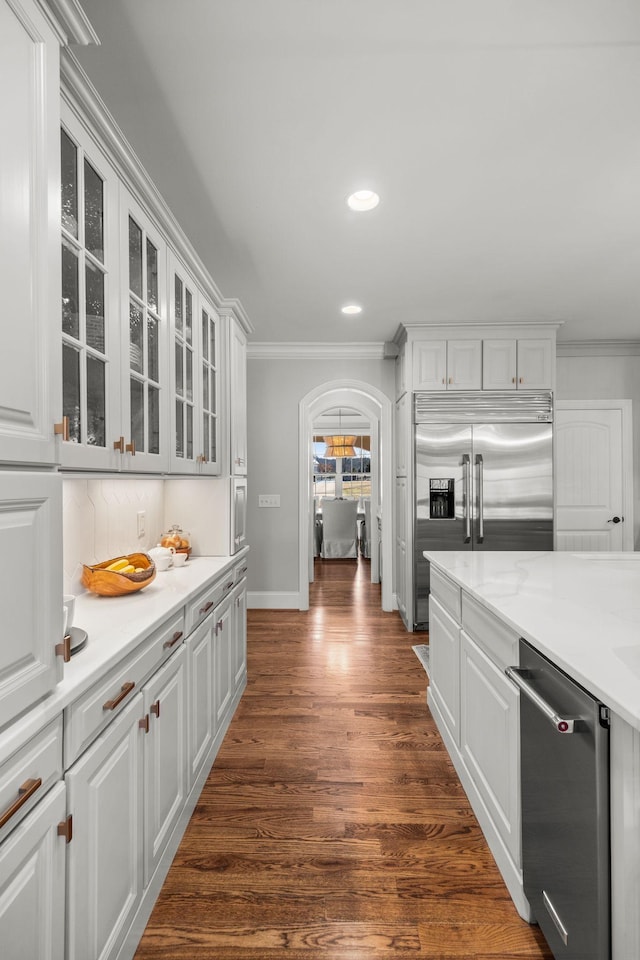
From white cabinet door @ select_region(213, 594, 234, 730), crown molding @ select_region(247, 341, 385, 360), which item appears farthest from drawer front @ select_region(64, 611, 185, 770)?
crown molding @ select_region(247, 341, 385, 360)

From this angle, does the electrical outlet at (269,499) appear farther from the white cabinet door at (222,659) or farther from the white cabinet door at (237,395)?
the white cabinet door at (222,659)

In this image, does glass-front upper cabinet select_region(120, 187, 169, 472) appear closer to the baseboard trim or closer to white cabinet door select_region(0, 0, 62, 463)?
white cabinet door select_region(0, 0, 62, 463)

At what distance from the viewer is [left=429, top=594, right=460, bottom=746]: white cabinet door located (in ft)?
7.66

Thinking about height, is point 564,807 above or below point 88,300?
below

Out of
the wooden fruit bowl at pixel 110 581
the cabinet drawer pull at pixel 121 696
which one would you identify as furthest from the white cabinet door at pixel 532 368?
the cabinet drawer pull at pixel 121 696

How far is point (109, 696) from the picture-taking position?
4.25ft

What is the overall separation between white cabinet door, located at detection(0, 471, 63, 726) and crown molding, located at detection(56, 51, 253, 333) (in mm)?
1066

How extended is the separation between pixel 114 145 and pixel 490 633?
2030 millimetres

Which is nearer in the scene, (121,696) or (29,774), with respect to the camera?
(29,774)

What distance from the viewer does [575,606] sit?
1.69m

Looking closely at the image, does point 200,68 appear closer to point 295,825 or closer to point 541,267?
point 541,267

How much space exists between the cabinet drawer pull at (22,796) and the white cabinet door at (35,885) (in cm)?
4

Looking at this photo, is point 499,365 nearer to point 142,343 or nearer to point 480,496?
point 480,496

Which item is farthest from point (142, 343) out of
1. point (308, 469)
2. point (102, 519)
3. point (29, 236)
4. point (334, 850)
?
point (308, 469)
